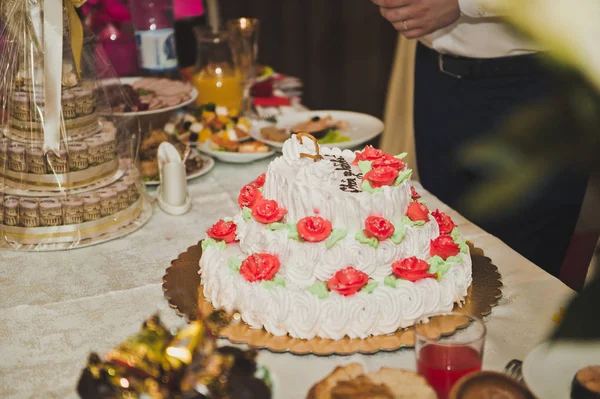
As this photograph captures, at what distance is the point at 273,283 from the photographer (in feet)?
4.47

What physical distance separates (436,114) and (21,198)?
159 centimetres

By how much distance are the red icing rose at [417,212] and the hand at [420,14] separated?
939mm

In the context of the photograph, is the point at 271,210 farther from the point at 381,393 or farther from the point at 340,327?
the point at 381,393

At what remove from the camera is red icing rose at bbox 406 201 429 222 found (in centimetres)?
146

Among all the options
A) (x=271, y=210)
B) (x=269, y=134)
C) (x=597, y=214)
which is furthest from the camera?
(x=597, y=214)

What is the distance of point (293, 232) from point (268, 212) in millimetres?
74

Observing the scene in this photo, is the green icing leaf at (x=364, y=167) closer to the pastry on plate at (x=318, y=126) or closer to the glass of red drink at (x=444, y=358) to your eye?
the glass of red drink at (x=444, y=358)

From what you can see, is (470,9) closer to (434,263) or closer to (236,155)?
(236,155)

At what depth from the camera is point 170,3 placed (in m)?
2.94

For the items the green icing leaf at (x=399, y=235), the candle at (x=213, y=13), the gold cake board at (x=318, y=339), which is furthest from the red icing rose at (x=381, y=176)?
the candle at (x=213, y=13)

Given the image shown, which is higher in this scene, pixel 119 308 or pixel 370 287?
pixel 370 287

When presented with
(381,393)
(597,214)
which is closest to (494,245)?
(381,393)

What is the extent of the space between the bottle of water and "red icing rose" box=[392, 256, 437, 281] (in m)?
1.80

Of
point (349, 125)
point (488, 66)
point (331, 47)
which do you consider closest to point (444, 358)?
point (488, 66)
